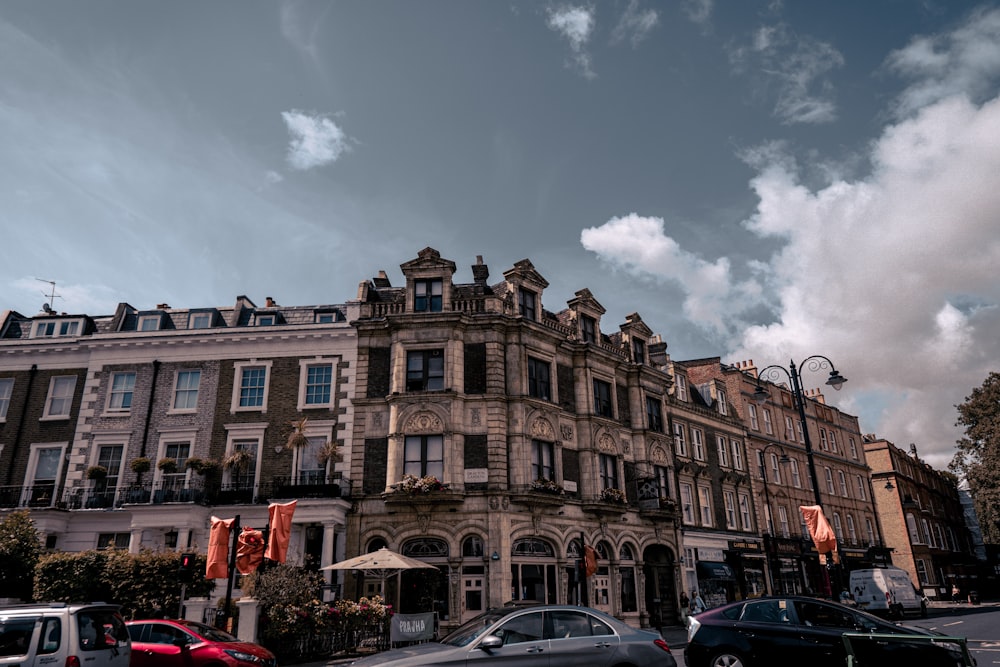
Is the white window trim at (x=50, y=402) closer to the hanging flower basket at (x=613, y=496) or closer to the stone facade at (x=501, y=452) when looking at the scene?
the stone facade at (x=501, y=452)

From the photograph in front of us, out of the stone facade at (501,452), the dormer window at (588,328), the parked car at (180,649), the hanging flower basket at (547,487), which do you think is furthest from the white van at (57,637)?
the dormer window at (588,328)

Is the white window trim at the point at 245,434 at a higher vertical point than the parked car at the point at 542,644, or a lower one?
higher

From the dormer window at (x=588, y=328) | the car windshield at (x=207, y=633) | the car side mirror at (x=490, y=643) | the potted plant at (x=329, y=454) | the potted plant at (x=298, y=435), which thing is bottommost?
the car windshield at (x=207, y=633)

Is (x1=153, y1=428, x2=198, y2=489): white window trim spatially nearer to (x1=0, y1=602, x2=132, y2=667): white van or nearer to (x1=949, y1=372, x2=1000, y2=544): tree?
(x1=0, y1=602, x2=132, y2=667): white van

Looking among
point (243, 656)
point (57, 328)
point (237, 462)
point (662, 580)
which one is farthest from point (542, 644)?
point (57, 328)

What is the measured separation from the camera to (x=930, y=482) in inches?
2596

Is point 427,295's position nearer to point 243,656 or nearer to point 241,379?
point 241,379

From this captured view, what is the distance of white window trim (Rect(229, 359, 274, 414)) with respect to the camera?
92.4 feet

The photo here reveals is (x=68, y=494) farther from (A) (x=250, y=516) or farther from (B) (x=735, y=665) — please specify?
(B) (x=735, y=665)

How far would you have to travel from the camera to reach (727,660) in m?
10.9

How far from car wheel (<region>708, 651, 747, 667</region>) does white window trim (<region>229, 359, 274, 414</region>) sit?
22.2 m

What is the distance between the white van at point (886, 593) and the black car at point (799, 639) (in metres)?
23.9

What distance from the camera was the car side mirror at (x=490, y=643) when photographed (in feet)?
28.7

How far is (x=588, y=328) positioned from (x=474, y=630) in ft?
84.8
